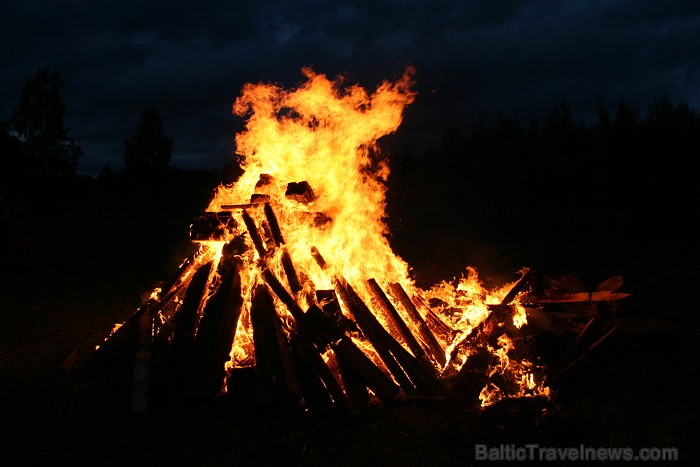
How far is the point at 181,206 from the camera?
87.1 ft

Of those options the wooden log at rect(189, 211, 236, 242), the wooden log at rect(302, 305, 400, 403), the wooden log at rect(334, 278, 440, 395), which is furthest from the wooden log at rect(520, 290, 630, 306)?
the wooden log at rect(189, 211, 236, 242)

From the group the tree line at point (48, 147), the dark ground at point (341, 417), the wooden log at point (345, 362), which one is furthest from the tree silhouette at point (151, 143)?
the wooden log at point (345, 362)

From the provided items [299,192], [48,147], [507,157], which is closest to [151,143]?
[48,147]

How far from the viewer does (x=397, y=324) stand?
6836 millimetres

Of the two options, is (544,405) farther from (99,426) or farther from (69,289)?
(69,289)

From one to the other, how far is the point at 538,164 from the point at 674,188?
5743mm

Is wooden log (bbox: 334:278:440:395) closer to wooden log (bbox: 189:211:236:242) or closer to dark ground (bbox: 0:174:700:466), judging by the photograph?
dark ground (bbox: 0:174:700:466)

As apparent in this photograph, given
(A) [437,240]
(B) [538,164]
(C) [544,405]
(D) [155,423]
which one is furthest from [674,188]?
(D) [155,423]

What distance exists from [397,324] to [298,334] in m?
1.48

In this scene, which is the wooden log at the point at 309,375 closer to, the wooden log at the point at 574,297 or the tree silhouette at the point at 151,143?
the wooden log at the point at 574,297

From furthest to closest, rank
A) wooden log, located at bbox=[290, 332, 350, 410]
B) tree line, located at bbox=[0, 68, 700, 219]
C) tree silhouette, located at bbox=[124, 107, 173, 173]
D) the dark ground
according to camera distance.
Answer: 1. tree silhouette, located at bbox=[124, 107, 173, 173]
2. tree line, located at bbox=[0, 68, 700, 219]
3. wooden log, located at bbox=[290, 332, 350, 410]
4. the dark ground

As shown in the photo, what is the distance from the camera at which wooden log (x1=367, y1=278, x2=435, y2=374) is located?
6.46m

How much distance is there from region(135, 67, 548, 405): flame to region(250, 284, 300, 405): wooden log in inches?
32.0

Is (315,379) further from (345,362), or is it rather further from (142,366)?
(142,366)
